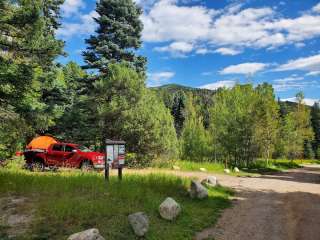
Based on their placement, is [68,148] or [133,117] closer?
[68,148]

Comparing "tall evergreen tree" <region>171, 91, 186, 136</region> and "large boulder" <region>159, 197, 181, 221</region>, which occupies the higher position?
"tall evergreen tree" <region>171, 91, 186, 136</region>

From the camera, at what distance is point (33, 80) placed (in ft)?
50.9

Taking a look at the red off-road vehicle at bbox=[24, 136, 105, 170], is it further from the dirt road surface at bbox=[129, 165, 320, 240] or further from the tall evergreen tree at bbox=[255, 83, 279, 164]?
the tall evergreen tree at bbox=[255, 83, 279, 164]

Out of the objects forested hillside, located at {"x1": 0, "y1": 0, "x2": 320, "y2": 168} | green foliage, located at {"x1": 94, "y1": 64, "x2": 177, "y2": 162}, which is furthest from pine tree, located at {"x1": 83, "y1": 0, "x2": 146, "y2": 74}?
green foliage, located at {"x1": 94, "y1": 64, "x2": 177, "y2": 162}

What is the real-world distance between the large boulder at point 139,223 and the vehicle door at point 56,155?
39.6 ft

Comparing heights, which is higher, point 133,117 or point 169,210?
point 133,117

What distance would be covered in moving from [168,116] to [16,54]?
1350 cm

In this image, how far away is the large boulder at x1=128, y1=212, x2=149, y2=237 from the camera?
8094 millimetres

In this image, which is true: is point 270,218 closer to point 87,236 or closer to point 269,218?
point 269,218

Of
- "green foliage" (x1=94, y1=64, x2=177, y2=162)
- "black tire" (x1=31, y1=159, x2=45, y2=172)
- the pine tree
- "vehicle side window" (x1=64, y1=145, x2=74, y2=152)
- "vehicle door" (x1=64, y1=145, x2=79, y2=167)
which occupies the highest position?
the pine tree

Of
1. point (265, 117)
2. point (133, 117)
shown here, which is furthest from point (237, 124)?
point (133, 117)

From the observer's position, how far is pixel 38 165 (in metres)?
19.2

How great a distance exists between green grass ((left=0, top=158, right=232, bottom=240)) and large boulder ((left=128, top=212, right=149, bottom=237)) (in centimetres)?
16

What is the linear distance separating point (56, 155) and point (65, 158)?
632 millimetres
